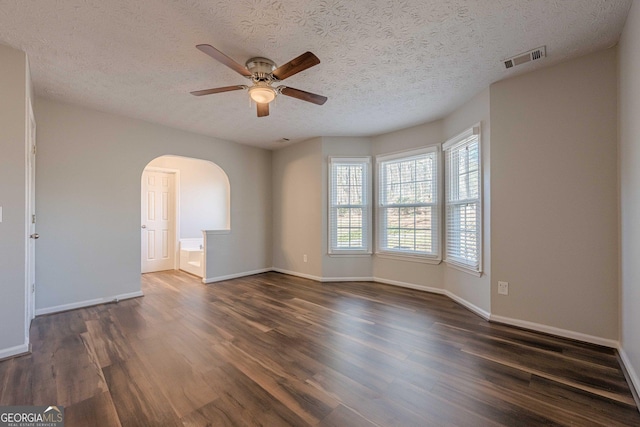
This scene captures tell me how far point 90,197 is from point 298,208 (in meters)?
2.99

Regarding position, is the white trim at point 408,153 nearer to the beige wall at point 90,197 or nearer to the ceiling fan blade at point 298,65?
the ceiling fan blade at point 298,65

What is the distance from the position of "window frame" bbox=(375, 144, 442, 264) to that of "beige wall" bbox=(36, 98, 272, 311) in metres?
3.12

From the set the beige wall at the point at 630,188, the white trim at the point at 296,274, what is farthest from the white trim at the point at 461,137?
the white trim at the point at 296,274

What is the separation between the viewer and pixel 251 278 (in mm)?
4832

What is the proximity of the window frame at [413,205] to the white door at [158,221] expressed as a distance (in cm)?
433

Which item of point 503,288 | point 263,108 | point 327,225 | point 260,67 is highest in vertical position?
point 260,67

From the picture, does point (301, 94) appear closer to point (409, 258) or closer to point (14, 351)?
point (409, 258)

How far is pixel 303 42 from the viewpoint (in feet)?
6.92

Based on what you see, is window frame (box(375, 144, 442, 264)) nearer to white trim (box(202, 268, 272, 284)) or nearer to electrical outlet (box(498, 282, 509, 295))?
electrical outlet (box(498, 282, 509, 295))

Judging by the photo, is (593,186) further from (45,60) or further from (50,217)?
(50,217)

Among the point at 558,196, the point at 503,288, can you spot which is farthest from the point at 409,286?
the point at 558,196

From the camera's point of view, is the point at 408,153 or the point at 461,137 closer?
the point at 461,137

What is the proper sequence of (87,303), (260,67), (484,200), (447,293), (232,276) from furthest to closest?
(232,276), (447,293), (87,303), (484,200), (260,67)

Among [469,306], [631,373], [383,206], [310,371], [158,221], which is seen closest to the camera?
[631,373]
